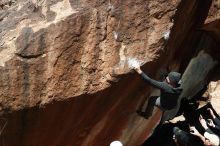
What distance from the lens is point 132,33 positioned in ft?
23.6

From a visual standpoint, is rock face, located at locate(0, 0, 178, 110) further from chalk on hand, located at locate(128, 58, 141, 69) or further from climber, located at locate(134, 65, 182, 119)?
climber, located at locate(134, 65, 182, 119)

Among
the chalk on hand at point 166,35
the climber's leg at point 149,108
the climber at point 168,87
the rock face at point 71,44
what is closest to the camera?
the rock face at point 71,44

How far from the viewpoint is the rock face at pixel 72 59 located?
668 centimetres

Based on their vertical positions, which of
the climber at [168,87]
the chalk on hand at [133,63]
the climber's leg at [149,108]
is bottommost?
the climber's leg at [149,108]

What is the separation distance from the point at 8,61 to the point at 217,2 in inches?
174

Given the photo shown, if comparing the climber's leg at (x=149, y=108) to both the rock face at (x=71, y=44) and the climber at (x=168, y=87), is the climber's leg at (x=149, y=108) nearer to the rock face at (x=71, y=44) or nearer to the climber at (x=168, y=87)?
the climber at (x=168, y=87)

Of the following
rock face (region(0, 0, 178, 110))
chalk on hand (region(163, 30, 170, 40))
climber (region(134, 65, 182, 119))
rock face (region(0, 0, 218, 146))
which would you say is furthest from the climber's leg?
chalk on hand (region(163, 30, 170, 40))

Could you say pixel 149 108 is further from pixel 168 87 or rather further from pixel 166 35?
pixel 166 35

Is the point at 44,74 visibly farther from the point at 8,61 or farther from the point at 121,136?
the point at 121,136

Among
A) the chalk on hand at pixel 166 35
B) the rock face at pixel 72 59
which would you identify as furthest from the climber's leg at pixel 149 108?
the chalk on hand at pixel 166 35

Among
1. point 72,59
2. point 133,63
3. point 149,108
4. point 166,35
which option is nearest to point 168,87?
point 133,63

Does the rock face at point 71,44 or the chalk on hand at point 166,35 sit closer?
the rock face at point 71,44

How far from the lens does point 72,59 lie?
686 centimetres

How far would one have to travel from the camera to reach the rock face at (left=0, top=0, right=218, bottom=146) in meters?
6.68
